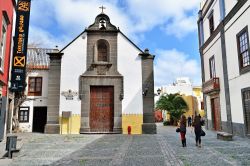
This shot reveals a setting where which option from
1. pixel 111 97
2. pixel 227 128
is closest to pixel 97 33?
pixel 111 97

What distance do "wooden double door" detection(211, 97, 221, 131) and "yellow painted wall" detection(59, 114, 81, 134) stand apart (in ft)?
34.7

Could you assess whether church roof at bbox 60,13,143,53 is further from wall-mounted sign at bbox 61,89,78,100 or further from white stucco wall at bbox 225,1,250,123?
white stucco wall at bbox 225,1,250,123

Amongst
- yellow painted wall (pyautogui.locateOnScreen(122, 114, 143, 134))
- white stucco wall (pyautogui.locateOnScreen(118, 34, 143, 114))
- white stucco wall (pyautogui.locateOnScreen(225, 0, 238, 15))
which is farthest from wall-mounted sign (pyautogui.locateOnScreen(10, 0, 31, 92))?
white stucco wall (pyautogui.locateOnScreen(225, 0, 238, 15))

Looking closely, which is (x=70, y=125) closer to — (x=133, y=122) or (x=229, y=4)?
(x=133, y=122)

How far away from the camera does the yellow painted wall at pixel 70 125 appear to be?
16.4m

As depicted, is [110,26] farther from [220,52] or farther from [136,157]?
[136,157]

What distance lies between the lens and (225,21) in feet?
50.6

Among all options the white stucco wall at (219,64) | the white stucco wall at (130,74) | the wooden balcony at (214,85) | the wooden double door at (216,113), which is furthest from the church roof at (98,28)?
the wooden double door at (216,113)

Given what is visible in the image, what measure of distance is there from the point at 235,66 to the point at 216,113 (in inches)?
210

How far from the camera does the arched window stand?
17.8 m

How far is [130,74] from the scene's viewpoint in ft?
56.5

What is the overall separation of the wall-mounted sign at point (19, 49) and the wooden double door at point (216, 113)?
13749 millimetres

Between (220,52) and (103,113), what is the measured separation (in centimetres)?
957

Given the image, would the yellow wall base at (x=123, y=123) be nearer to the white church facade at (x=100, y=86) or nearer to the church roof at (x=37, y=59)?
the white church facade at (x=100, y=86)
